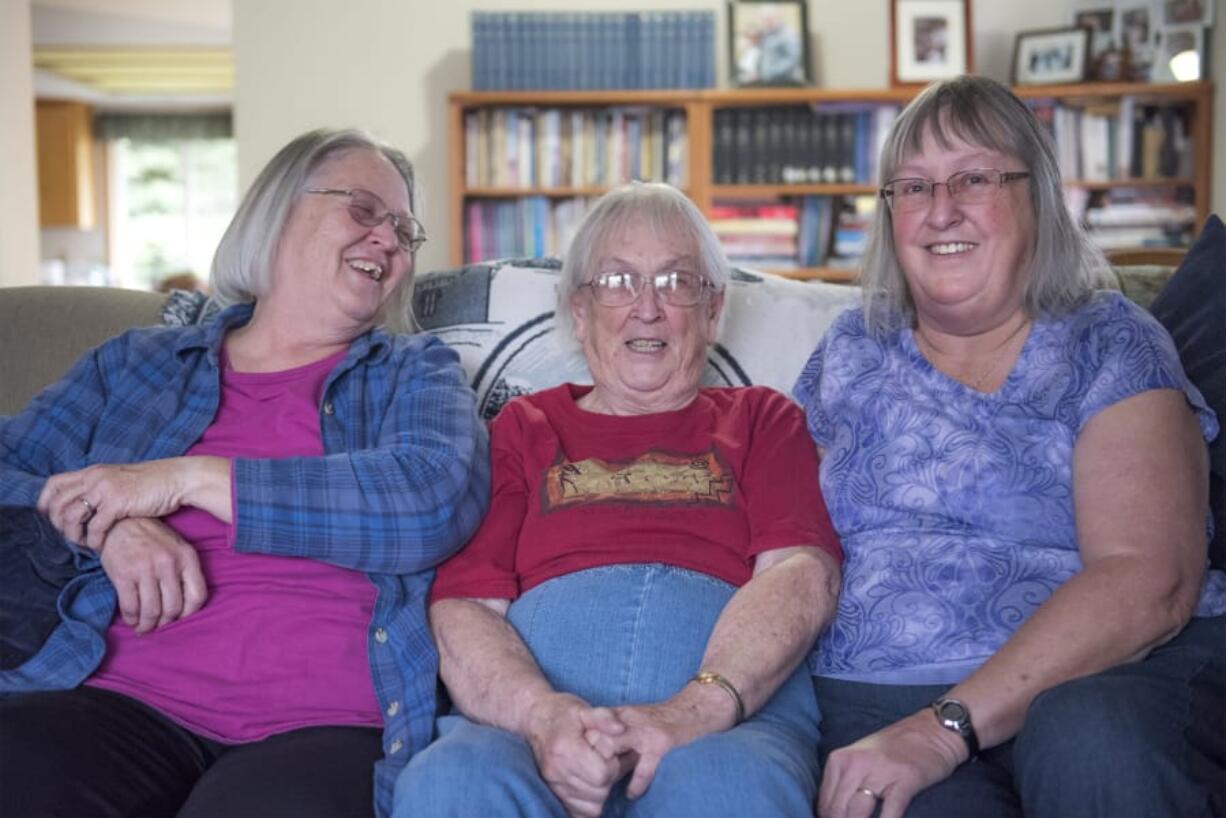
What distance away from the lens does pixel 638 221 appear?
1.69 metres

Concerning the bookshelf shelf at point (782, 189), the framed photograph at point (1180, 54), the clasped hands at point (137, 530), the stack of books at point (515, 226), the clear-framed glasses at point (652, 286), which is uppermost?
the framed photograph at point (1180, 54)

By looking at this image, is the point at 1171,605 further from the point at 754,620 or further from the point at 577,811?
the point at 577,811

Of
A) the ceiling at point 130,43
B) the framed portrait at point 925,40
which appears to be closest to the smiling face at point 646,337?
the framed portrait at point 925,40

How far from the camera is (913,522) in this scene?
1.49m

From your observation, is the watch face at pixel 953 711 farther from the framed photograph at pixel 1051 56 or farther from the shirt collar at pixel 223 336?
the framed photograph at pixel 1051 56

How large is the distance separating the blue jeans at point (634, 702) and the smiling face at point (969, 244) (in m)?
0.46

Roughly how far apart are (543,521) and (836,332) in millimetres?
483

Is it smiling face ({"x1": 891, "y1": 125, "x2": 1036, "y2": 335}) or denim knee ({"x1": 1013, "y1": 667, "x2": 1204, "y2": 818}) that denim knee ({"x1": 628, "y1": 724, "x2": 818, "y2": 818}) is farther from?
smiling face ({"x1": 891, "y1": 125, "x2": 1036, "y2": 335})

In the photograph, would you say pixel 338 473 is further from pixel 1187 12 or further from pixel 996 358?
pixel 1187 12

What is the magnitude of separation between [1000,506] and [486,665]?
2.09ft

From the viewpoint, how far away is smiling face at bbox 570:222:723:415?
1.65m

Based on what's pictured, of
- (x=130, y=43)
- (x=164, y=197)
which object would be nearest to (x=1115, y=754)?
(x=130, y=43)

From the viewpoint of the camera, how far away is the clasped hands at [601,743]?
1197 millimetres

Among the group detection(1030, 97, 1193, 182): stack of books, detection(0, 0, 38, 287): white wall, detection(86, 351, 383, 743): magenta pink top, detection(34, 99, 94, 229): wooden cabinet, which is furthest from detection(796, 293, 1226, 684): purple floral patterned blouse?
detection(34, 99, 94, 229): wooden cabinet
